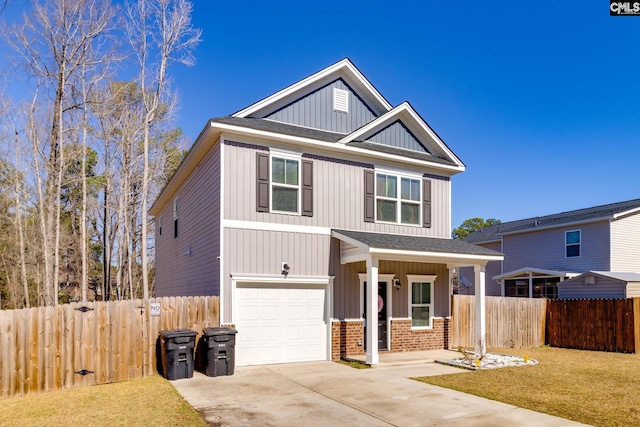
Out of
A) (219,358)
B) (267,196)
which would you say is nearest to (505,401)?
(219,358)

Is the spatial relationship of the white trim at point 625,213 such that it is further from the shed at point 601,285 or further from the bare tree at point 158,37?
the bare tree at point 158,37

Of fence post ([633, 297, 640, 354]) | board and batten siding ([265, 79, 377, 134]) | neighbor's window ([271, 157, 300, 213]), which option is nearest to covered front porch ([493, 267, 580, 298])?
fence post ([633, 297, 640, 354])

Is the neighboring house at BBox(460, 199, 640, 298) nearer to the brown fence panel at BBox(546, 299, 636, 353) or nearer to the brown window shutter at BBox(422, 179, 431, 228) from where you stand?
the brown fence panel at BBox(546, 299, 636, 353)

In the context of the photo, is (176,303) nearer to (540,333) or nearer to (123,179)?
(540,333)

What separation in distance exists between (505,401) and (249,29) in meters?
14.4

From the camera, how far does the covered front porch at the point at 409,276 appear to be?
1166 centimetres

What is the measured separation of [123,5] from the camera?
2030 centimetres

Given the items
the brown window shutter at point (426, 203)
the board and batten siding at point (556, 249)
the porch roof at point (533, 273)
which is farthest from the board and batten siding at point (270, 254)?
the board and batten siding at point (556, 249)

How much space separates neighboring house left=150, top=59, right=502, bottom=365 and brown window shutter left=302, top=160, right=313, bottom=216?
30mm

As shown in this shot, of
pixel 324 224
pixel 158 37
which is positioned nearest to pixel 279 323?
pixel 324 224

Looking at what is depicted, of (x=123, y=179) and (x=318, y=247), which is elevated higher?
(x=123, y=179)

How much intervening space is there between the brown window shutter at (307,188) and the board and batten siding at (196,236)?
223 centimetres

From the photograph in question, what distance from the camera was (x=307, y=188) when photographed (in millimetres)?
12578

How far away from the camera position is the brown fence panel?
50.1 ft
